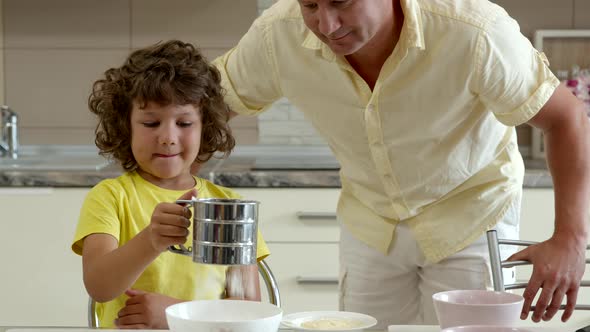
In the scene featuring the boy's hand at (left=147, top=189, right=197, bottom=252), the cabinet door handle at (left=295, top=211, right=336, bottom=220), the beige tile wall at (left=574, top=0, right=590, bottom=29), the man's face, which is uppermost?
the beige tile wall at (left=574, top=0, right=590, bottom=29)

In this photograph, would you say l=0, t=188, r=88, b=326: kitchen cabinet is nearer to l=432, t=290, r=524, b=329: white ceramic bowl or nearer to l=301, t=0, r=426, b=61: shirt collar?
l=301, t=0, r=426, b=61: shirt collar

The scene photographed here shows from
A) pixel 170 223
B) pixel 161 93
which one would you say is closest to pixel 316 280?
pixel 161 93

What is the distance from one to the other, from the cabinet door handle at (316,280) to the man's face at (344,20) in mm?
1248

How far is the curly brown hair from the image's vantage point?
1.53 meters

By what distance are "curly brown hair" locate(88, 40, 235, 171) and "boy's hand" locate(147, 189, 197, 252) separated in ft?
1.20

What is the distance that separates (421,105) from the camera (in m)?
1.59

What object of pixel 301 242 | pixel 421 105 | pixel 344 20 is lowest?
pixel 301 242

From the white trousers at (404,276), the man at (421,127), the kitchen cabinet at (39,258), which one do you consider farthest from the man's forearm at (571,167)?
the kitchen cabinet at (39,258)

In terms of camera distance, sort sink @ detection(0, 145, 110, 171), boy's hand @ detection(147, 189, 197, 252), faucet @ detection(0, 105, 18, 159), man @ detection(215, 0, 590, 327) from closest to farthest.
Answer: boy's hand @ detection(147, 189, 197, 252) < man @ detection(215, 0, 590, 327) < sink @ detection(0, 145, 110, 171) < faucet @ detection(0, 105, 18, 159)

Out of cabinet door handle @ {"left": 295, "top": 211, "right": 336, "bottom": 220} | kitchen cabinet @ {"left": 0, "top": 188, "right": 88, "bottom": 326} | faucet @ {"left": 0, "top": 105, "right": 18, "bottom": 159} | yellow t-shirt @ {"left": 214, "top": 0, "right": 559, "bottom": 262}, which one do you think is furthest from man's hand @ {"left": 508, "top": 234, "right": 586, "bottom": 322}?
faucet @ {"left": 0, "top": 105, "right": 18, "bottom": 159}

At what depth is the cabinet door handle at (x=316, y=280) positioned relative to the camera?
2.56 metres

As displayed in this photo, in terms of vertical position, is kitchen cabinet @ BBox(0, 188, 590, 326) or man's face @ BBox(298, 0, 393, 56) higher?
man's face @ BBox(298, 0, 393, 56)

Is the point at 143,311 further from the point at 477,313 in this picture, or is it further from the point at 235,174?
the point at 235,174

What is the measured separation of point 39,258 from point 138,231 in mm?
1130
